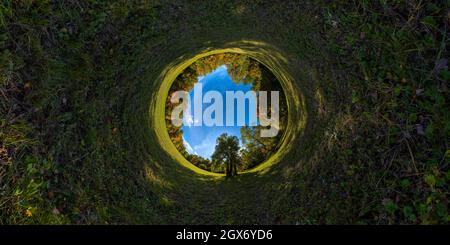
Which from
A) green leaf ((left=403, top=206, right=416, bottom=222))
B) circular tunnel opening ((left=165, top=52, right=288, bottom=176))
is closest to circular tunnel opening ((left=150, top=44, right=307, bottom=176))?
circular tunnel opening ((left=165, top=52, right=288, bottom=176))

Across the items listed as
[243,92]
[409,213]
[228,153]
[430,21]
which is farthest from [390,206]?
[243,92]

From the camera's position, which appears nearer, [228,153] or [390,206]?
[390,206]

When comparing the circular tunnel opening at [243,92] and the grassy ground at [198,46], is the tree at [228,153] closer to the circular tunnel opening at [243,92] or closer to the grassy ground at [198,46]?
the circular tunnel opening at [243,92]

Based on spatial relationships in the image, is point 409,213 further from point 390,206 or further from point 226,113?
point 226,113

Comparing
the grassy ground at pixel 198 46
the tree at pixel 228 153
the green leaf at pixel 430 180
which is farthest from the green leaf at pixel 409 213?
the tree at pixel 228 153

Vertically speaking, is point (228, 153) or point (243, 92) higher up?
point (243, 92)

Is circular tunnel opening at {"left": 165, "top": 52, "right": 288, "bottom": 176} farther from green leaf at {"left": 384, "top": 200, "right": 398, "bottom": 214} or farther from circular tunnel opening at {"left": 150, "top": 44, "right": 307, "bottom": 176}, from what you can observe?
green leaf at {"left": 384, "top": 200, "right": 398, "bottom": 214}
